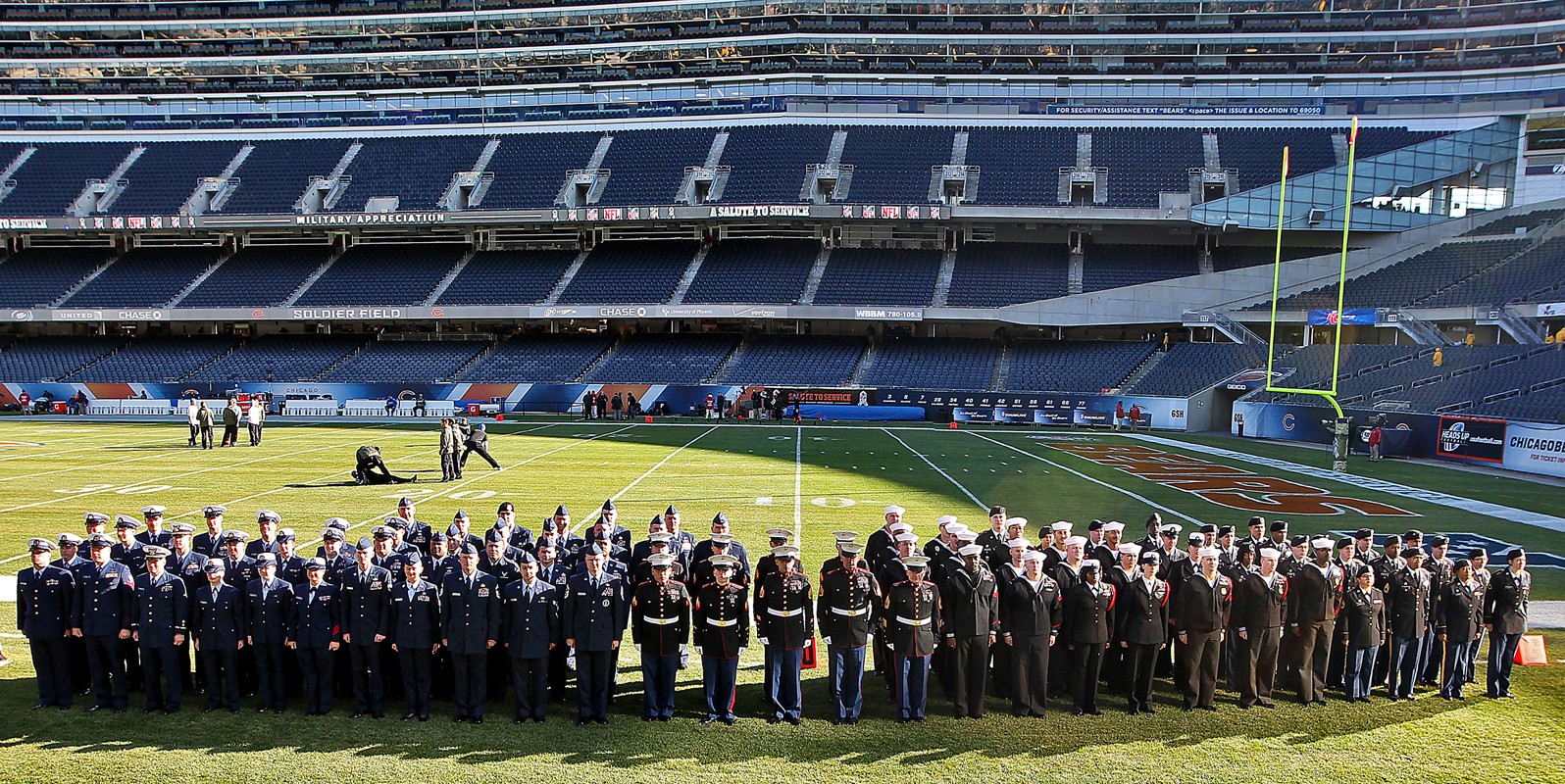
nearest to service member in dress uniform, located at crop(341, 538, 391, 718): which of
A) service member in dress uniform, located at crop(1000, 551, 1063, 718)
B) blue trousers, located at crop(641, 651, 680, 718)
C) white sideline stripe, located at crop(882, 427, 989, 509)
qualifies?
blue trousers, located at crop(641, 651, 680, 718)

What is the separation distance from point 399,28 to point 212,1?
1251cm

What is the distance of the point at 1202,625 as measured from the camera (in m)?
8.03

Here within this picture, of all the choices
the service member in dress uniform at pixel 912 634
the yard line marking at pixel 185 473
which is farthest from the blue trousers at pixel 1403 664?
the yard line marking at pixel 185 473

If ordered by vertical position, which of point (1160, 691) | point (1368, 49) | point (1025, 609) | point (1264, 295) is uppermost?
point (1368, 49)

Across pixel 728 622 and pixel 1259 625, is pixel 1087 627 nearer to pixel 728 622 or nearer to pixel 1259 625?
pixel 1259 625

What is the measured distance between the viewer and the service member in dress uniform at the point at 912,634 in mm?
7750

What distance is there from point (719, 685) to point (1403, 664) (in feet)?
20.2

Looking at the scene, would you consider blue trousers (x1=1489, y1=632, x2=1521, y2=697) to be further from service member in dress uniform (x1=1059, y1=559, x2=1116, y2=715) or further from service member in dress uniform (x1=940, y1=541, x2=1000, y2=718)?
service member in dress uniform (x1=940, y1=541, x2=1000, y2=718)

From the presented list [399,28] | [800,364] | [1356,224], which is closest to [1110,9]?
[1356,224]

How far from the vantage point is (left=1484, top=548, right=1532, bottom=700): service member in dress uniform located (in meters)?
8.45

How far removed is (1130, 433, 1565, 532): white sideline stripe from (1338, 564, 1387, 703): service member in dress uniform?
10949 millimetres

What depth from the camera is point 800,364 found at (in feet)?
142

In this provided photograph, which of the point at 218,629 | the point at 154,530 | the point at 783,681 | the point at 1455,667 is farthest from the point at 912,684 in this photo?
the point at 154,530

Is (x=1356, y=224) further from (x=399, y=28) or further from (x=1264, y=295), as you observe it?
(x=399, y=28)
